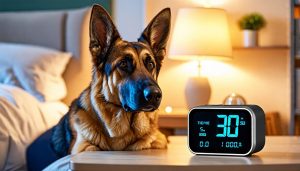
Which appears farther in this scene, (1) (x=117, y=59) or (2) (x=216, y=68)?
(2) (x=216, y=68)

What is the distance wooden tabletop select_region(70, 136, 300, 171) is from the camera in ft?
3.59

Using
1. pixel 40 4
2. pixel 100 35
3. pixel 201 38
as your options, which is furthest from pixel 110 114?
pixel 40 4

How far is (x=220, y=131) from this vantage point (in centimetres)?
127

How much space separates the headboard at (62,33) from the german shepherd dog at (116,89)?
61.9 inches

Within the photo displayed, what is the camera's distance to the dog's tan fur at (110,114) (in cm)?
141

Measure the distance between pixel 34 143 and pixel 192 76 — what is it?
48.3 inches

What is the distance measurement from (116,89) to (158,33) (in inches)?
8.1

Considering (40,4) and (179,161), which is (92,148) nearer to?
(179,161)

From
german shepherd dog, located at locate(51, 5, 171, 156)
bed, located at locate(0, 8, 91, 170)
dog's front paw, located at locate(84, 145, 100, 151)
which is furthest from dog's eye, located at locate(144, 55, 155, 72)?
bed, located at locate(0, 8, 91, 170)

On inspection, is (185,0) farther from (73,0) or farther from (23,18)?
(23,18)

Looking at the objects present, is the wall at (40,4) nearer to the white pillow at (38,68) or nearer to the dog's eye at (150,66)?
the white pillow at (38,68)

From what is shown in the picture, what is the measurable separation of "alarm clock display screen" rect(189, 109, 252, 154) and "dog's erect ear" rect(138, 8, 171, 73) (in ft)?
0.85

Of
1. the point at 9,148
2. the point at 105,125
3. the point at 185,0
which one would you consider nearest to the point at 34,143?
the point at 9,148

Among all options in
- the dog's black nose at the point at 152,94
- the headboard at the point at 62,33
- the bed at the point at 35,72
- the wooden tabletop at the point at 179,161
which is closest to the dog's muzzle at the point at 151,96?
the dog's black nose at the point at 152,94
